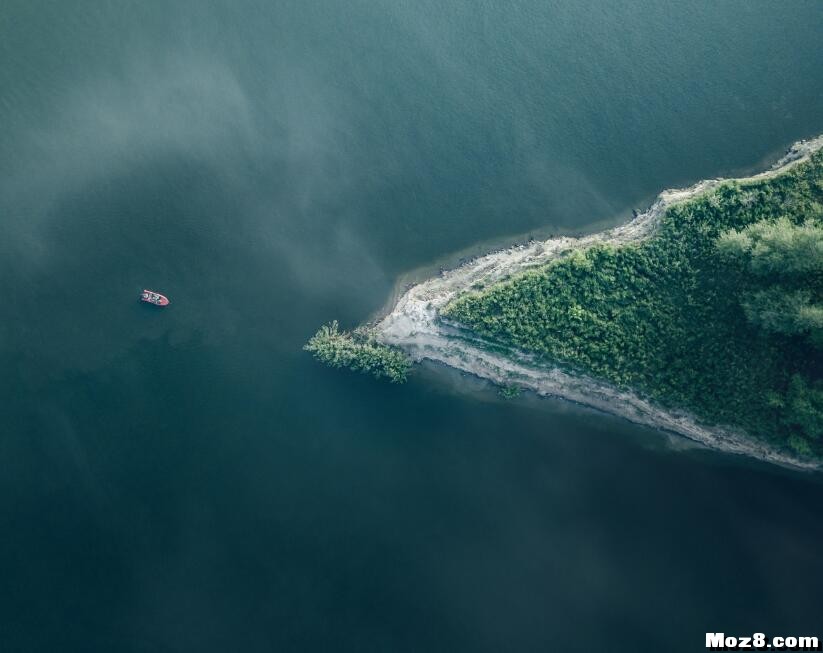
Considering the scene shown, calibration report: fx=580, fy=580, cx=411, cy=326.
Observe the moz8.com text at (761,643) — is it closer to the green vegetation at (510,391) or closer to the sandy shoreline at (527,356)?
the sandy shoreline at (527,356)

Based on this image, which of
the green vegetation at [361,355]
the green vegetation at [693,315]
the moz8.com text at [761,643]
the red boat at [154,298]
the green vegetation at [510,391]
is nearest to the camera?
the green vegetation at [693,315]

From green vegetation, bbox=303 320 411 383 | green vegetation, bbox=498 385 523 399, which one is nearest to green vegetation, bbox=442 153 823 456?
green vegetation, bbox=498 385 523 399

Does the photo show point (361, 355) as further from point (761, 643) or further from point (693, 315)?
point (761, 643)

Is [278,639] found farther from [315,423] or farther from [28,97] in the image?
[28,97]

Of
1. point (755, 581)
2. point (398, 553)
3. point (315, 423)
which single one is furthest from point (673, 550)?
point (315, 423)

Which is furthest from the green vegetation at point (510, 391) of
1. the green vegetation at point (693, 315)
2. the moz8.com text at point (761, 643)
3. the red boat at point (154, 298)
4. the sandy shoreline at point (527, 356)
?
the red boat at point (154, 298)

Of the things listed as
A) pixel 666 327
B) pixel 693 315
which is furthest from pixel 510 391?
pixel 693 315

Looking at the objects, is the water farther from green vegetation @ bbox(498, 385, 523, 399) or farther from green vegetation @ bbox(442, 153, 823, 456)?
green vegetation @ bbox(442, 153, 823, 456)
